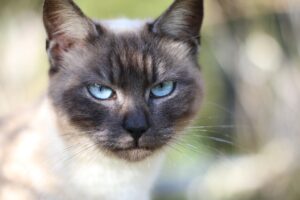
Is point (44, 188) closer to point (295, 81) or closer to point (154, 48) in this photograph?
point (154, 48)

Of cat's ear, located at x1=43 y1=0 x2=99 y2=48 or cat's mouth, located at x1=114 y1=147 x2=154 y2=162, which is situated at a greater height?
cat's ear, located at x1=43 y1=0 x2=99 y2=48

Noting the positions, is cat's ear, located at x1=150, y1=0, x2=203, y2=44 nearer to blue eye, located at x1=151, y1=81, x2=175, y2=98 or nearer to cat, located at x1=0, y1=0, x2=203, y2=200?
cat, located at x1=0, y1=0, x2=203, y2=200

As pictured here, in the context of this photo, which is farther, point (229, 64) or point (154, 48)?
point (229, 64)

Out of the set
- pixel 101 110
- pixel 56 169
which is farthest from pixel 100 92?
pixel 56 169

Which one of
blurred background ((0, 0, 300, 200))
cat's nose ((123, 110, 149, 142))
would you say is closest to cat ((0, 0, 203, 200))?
cat's nose ((123, 110, 149, 142))

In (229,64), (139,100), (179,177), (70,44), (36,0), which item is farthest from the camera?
(36,0)

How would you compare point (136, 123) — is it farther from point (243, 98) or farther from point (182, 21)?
point (243, 98)

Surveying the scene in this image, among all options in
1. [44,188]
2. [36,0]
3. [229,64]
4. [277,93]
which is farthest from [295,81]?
[44,188]

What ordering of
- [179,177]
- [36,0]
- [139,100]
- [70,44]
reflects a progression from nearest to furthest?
1. [139,100]
2. [70,44]
3. [179,177]
4. [36,0]
